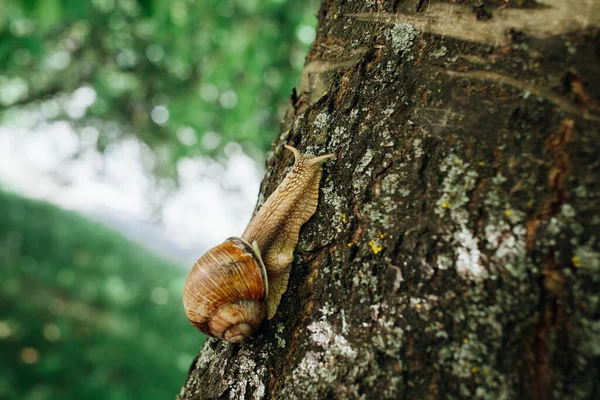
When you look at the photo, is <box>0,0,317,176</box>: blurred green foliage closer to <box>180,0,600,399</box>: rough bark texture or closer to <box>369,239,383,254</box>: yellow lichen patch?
<box>180,0,600,399</box>: rough bark texture

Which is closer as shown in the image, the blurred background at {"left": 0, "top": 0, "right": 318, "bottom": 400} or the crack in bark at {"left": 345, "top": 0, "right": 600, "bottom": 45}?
the crack in bark at {"left": 345, "top": 0, "right": 600, "bottom": 45}

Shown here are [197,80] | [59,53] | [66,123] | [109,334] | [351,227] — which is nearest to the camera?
[351,227]

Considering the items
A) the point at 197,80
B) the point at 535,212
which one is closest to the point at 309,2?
the point at 197,80

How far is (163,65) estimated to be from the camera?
8820 mm

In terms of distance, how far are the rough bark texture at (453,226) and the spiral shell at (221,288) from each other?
0.11m

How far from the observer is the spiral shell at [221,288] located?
1410 millimetres

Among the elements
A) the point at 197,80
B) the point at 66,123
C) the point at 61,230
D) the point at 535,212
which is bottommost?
the point at 61,230

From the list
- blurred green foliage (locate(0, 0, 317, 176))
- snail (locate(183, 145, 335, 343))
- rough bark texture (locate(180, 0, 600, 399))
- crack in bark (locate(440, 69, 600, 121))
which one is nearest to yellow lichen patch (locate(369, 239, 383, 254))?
rough bark texture (locate(180, 0, 600, 399))

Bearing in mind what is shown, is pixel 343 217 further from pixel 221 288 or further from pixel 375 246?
pixel 221 288

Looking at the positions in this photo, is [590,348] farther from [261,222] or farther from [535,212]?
[261,222]

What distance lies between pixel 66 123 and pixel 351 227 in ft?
43.8

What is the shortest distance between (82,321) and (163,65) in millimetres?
5533

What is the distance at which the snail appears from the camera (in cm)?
138

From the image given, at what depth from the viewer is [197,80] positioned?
8.09 meters
